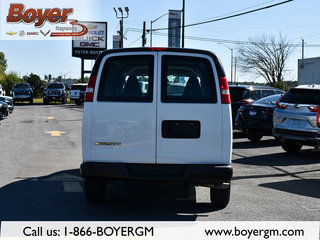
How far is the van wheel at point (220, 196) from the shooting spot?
6773mm

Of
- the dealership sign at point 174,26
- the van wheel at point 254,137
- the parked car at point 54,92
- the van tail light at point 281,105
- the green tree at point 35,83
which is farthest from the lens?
the green tree at point 35,83

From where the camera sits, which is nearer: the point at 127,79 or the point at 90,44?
the point at 127,79

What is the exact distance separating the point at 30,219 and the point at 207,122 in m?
2.39

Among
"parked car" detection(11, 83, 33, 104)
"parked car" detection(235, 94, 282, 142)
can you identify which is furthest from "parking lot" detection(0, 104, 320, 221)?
Answer: "parked car" detection(11, 83, 33, 104)

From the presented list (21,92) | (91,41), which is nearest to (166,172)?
(21,92)

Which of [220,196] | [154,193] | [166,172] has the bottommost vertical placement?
[154,193]

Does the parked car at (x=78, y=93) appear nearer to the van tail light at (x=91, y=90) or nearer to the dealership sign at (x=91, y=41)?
the dealership sign at (x=91, y=41)

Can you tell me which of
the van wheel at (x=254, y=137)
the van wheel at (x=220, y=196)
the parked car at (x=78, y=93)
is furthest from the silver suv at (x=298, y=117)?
the parked car at (x=78, y=93)

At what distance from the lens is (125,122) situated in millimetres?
6098

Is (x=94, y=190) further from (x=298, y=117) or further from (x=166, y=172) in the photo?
(x=298, y=117)

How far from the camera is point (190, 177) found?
6039mm

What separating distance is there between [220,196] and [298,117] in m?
5.72

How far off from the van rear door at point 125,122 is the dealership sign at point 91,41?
5531cm

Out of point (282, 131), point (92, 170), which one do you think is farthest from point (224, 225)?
point (282, 131)
